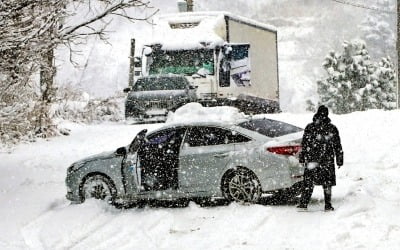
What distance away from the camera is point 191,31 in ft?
73.3

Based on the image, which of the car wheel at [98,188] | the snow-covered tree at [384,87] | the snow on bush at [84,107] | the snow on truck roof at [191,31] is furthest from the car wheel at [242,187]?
the snow-covered tree at [384,87]

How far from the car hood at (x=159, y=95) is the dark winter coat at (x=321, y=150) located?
1134 cm

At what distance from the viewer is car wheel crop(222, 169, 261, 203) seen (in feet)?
34.3

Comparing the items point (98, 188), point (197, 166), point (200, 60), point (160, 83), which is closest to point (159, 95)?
point (160, 83)

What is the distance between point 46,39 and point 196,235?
4157mm

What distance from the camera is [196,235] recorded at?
29.6ft

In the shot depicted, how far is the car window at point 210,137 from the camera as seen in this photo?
429 inches

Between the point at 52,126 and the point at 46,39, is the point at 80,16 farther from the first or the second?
the point at 52,126

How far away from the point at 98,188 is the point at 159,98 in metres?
9.82

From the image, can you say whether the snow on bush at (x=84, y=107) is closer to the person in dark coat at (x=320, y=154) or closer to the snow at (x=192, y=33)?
the snow at (x=192, y=33)

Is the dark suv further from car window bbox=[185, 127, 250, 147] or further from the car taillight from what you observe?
the car taillight

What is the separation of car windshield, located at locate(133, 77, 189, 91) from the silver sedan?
33.3ft

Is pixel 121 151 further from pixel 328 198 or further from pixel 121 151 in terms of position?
pixel 328 198

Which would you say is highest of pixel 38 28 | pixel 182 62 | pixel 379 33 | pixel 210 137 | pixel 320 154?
pixel 379 33
